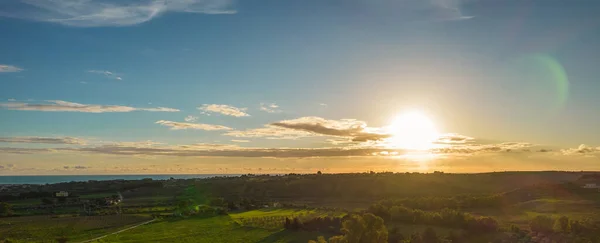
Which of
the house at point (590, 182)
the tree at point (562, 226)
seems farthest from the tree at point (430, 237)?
the house at point (590, 182)

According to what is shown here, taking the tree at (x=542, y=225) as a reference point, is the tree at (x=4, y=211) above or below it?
below

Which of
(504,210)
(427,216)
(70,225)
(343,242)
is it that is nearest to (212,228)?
(70,225)

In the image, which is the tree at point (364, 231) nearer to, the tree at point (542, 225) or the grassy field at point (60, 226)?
the tree at point (542, 225)

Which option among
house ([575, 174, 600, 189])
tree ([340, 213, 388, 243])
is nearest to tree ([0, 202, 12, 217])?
tree ([340, 213, 388, 243])

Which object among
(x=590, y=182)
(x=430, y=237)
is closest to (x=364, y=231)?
(x=430, y=237)

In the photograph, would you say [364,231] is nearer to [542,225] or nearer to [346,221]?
[346,221]

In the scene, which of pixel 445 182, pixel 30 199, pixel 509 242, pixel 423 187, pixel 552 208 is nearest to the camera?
pixel 509 242

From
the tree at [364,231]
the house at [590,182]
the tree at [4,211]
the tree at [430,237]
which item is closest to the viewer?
the tree at [364,231]

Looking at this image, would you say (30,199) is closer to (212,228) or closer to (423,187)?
(212,228)

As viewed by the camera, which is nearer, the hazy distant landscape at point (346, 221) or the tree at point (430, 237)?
the tree at point (430, 237)
